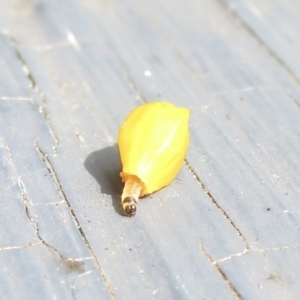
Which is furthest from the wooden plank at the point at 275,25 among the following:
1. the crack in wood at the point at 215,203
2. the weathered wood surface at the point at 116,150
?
the crack in wood at the point at 215,203

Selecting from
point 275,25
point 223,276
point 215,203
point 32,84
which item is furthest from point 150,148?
point 275,25

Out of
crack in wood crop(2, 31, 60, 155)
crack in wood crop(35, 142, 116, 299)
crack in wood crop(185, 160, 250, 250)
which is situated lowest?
crack in wood crop(2, 31, 60, 155)

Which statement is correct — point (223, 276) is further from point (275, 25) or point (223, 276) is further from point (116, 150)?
point (275, 25)

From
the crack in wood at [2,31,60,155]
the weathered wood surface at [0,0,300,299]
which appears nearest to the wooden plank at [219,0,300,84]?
the weathered wood surface at [0,0,300,299]

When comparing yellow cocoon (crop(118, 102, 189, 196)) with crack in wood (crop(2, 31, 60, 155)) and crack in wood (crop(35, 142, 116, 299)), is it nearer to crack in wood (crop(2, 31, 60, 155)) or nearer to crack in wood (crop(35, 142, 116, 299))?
crack in wood (crop(35, 142, 116, 299))

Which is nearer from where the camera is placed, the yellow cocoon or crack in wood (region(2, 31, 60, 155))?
the yellow cocoon

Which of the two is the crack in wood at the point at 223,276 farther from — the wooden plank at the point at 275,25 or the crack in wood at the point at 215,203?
the wooden plank at the point at 275,25

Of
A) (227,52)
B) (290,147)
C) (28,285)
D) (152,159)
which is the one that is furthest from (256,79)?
(28,285)

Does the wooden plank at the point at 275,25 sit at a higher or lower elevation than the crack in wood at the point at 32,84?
higher
